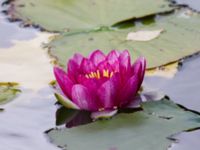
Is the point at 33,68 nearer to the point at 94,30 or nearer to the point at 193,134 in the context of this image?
the point at 94,30

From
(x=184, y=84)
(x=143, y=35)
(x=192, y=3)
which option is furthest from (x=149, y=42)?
(x=192, y=3)

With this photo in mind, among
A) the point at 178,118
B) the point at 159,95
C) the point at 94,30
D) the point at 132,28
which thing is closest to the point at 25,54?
the point at 94,30

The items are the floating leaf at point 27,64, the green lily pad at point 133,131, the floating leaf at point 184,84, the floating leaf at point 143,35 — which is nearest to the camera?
the green lily pad at point 133,131

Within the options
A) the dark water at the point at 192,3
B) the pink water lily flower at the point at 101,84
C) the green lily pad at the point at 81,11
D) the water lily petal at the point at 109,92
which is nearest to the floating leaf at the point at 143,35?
the green lily pad at the point at 81,11

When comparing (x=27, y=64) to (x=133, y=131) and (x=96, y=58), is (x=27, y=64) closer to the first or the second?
(x=96, y=58)

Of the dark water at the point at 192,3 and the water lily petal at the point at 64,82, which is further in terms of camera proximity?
the dark water at the point at 192,3

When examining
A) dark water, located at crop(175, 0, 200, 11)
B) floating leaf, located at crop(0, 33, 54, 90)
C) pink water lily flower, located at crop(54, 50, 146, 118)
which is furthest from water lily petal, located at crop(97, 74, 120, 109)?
dark water, located at crop(175, 0, 200, 11)

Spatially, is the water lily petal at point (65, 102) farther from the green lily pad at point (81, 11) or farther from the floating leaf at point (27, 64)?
the green lily pad at point (81, 11)
